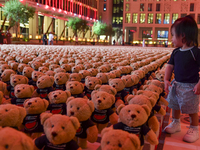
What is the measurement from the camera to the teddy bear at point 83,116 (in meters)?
2.39

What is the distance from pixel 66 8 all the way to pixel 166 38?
24415mm

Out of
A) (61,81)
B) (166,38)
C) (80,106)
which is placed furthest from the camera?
(166,38)

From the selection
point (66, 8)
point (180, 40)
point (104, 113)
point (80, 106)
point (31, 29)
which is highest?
point (66, 8)

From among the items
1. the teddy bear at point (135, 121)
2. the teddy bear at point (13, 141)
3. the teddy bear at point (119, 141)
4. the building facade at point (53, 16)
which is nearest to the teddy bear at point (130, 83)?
the teddy bear at point (135, 121)

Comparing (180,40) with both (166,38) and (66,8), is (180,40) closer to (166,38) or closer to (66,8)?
(66,8)

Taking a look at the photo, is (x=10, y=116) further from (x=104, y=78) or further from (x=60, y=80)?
(x=104, y=78)

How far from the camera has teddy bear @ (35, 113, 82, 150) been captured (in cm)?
180

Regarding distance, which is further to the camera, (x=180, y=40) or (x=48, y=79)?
(x=48, y=79)

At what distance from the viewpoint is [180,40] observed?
288 centimetres

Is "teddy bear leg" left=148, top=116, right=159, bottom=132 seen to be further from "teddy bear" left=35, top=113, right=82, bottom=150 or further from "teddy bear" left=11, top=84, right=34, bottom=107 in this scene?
"teddy bear" left=11, top=84, right=34, bottom=107

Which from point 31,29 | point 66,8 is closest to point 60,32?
point 66,8

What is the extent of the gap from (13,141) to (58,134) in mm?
400

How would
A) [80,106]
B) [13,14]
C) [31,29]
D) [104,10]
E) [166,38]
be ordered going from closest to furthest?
[80,106], [13,14], [31,29], [166,38], [104,10]

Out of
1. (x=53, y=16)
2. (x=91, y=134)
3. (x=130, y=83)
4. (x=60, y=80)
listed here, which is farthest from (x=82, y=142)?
(x=53, y=16)
